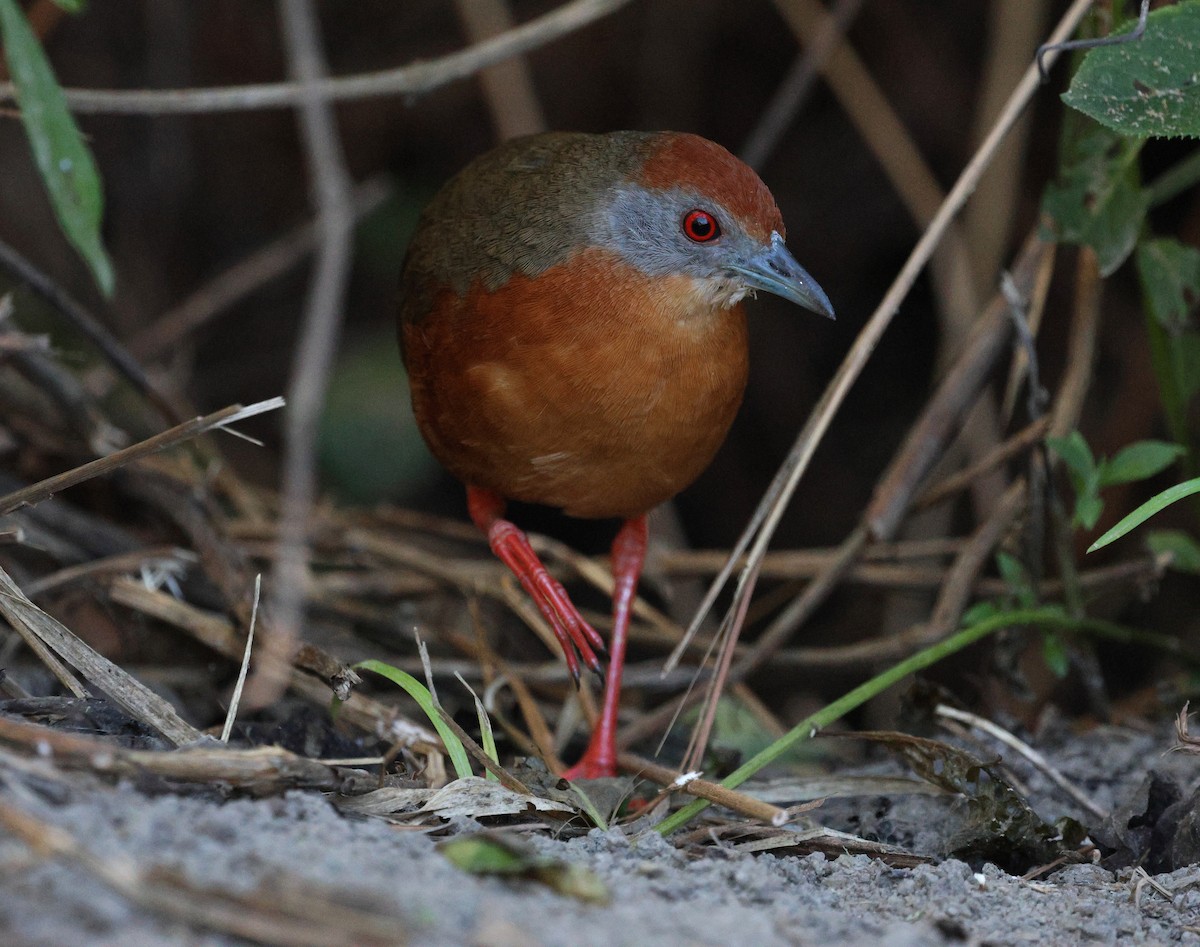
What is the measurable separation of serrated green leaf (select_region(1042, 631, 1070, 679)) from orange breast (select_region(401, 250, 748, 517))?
0.92m

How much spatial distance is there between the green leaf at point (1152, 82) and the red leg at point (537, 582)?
158 cm

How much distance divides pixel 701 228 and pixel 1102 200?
94 cm

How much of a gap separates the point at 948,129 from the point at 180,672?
153 inches

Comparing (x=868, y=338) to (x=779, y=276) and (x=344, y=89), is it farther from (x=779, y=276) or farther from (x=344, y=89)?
(x=344, y=89)

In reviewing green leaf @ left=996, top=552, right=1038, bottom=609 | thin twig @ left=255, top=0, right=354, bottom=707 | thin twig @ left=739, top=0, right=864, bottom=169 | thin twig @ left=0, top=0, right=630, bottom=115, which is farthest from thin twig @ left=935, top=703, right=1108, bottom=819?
thin twig @ left=739, top=0, right=864, bottom=169

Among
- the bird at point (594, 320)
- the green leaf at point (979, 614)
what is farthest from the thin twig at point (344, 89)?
the green leaf at point (979, 614)

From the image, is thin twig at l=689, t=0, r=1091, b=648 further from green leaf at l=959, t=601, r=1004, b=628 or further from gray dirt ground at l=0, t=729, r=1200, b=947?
gray dirt ground at l=0, t=729, r=1200, b=947

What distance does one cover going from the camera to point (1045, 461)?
319 cm

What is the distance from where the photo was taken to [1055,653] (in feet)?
10.00

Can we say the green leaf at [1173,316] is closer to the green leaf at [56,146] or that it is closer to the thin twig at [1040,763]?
the thin twig at [1040,763]

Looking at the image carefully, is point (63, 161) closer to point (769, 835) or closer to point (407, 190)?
point (769, 835)

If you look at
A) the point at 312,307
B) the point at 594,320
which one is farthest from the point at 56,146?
the point at 594,320

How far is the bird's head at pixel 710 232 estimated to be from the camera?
9.74 ft

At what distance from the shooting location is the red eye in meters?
2.99
